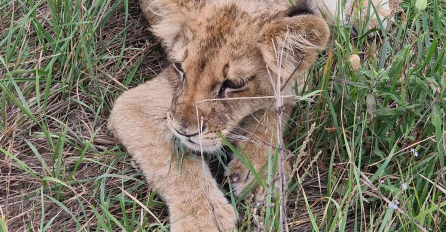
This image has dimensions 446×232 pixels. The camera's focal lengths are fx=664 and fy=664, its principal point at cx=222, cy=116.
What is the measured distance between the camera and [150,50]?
4262 millimetres

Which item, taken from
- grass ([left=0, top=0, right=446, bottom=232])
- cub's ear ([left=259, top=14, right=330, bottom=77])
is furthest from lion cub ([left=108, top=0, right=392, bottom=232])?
grass ([left=0, top=0, right=446, bottom=232])

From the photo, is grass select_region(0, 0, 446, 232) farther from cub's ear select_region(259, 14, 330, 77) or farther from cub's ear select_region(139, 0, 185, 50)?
cub's ear select_region(139, 0, 185, 50)

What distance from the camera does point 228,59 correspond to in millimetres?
3182

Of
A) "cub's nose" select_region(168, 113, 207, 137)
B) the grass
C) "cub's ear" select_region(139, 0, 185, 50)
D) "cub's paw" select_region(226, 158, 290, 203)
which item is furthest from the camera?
"cub's ear" select_region(139, 0, 185, 50)

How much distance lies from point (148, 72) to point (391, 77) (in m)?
1.59

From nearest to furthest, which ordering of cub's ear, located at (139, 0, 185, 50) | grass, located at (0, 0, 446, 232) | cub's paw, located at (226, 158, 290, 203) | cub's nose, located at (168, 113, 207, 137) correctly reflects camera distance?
grass, located at (0, 0, 446, 232) < cub's nose, located at (168, 113, 207, 137) < cub's paw, located at (226, 158, 290, 203) < cub's ear, located at (139, 0, 185, 50)

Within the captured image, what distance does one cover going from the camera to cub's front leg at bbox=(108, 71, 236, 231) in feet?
10.5

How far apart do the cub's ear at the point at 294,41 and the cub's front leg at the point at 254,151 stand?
301 mm

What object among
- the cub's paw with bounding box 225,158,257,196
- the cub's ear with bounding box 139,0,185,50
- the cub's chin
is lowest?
the cub's paw with bounding box 225,158,257,196

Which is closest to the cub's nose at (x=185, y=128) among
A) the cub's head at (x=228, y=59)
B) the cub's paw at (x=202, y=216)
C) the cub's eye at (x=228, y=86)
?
the cub's head at (x=228, y=59)

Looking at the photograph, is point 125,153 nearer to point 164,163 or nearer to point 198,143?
point 164,163

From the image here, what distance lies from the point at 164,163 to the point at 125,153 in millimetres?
270

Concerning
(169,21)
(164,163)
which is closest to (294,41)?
(169,21)

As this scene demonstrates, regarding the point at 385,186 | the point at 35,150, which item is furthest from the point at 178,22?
the point at 385,186
